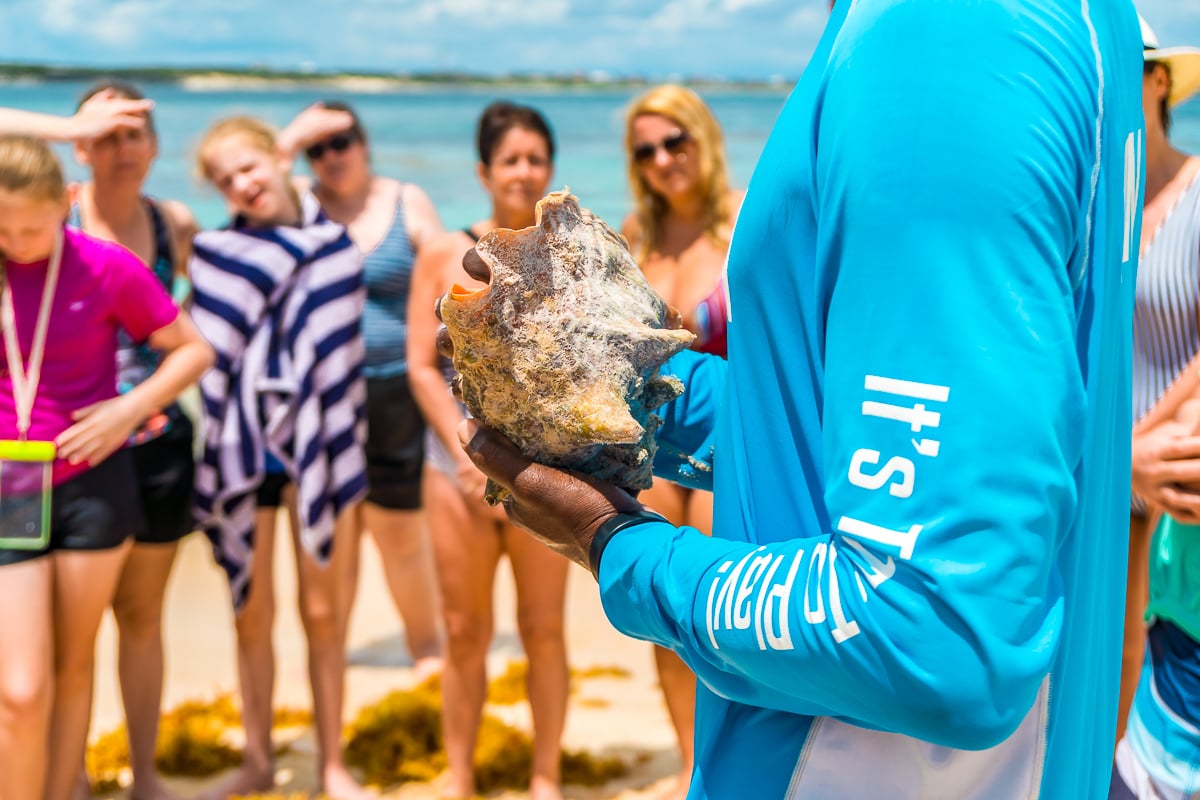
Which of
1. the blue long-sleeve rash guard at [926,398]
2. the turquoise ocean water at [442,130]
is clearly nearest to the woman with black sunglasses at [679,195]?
the blue long-sleeve rash guard at [926,398]

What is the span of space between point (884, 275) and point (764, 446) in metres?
0.28

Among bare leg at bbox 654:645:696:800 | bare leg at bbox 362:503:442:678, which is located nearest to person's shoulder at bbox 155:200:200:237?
bare leg at bbox 362:503:442:678

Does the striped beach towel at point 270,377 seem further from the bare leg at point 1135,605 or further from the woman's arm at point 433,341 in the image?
the bare leg at point 1135,605

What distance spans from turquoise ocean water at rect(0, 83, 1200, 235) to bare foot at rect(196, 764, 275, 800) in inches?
570

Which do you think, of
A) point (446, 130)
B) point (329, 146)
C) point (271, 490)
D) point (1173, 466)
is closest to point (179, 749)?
point (271, 490)

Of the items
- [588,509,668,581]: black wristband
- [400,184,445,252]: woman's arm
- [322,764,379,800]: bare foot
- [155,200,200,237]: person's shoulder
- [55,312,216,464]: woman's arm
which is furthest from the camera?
[400,184,445,252]: woman's arm

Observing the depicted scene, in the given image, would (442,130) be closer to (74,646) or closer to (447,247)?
(447,247)

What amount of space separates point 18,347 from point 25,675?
37.3 inches

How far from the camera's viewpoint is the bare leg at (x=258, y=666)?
13.7 feet

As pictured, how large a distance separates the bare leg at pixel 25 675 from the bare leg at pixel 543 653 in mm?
1464

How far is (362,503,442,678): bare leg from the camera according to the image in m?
5.55

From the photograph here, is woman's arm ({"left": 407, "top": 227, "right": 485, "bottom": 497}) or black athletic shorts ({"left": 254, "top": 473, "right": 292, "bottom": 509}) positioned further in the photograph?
black athletic shorts ({"left": 254, "top": 473, "right": 292, "bottom": 509})

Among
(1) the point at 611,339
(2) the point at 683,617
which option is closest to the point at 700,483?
(1) the point at 611,339

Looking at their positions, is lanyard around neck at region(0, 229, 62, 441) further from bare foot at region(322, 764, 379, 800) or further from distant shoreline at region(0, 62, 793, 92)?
distant shoreline at region(0, 62, 793, 92)
